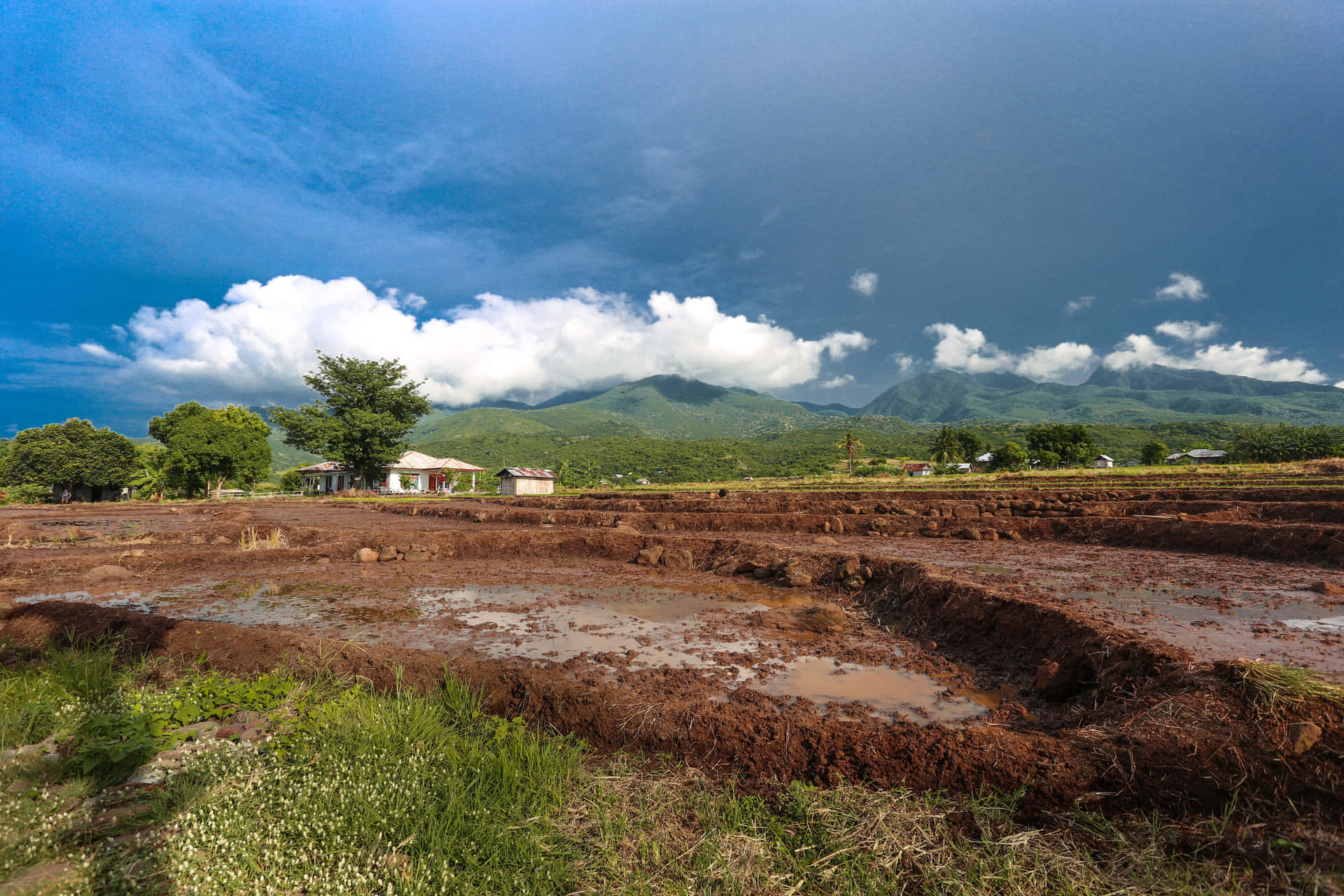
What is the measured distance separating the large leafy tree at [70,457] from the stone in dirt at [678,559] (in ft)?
207

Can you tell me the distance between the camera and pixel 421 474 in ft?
207

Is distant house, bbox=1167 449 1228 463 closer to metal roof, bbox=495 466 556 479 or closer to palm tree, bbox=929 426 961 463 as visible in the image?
palm tree, bbox=929 426 961 463

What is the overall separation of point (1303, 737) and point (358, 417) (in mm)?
58998

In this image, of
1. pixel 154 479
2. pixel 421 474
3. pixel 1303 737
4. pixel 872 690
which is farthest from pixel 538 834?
pixel 154 479

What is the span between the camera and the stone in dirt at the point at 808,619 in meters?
8.97

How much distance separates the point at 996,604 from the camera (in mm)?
8430

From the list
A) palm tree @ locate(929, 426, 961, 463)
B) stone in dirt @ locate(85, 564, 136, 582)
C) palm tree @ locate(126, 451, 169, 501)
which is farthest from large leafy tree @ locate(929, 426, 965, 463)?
palm tree @ locate(126, 451, 169, 501)

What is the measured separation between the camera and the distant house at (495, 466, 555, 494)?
56.8 m

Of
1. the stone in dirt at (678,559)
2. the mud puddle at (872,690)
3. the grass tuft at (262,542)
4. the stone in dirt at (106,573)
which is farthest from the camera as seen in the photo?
the grass tuft at (262,542)

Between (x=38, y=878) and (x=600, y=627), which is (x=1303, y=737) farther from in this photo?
(x=600, y=627)

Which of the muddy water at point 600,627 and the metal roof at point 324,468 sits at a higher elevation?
the metal roof at point 324,468

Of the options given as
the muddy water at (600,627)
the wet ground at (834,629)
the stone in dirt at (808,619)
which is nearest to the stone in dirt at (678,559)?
the wet ground at (834,629)

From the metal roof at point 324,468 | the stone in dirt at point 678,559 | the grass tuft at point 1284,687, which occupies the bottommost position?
the stone in dirt at point 678,559

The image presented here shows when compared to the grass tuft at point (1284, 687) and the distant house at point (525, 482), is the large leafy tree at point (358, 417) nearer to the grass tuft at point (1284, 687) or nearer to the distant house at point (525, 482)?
the distant house at point (525, 482)
